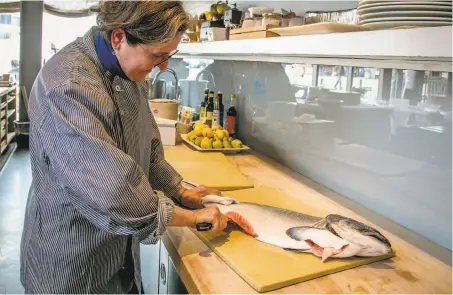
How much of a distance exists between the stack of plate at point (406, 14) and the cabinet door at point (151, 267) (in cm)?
110

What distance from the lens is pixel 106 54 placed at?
1225 mm

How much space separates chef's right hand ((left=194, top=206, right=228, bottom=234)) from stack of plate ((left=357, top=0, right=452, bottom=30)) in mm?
647

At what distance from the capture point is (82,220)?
1204mm

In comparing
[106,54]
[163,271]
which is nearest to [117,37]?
[106,54]

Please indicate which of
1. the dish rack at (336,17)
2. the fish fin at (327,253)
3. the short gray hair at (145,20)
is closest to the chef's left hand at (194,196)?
the fish fin at (327,253)

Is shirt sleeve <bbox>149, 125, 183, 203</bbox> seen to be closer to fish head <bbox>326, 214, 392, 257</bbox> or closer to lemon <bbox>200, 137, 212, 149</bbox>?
fish head <bbox>326, 214, 392, 257</bbox>

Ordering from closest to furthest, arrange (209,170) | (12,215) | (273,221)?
1. (273,221)
2. (209,170)
3. (12,215)

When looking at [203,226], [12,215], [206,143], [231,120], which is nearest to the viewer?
[203,226]

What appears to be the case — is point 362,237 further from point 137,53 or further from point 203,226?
point 137,53

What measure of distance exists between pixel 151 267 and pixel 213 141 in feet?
3.16

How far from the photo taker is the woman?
106 cm

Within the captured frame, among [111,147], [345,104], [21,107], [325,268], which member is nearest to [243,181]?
[345,104]

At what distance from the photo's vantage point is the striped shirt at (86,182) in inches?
41.4

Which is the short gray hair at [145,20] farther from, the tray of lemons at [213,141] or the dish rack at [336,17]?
the tray of lemons at [213,141]
